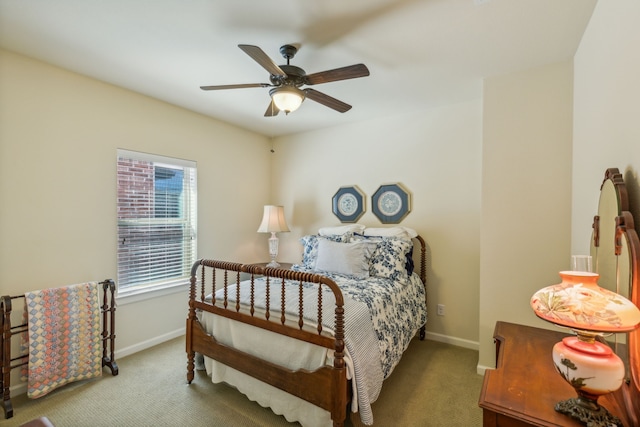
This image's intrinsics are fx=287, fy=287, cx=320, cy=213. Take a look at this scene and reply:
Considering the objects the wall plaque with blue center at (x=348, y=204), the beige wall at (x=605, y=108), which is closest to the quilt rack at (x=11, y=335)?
the wall plaque with blue center at (x=348, y=204)

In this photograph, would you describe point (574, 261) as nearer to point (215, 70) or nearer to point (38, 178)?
point (215, 70)

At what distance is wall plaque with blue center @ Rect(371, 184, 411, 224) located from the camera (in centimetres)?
328

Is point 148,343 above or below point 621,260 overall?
below

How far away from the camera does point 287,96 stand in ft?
6.12

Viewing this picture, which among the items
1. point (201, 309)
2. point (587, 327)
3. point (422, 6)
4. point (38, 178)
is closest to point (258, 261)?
point (201, 309)

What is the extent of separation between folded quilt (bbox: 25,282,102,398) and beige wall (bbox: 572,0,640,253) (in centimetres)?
336

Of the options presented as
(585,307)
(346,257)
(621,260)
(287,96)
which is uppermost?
(287,96)

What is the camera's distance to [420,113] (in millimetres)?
3188

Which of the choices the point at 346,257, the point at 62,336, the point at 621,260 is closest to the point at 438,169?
the point at 346,257

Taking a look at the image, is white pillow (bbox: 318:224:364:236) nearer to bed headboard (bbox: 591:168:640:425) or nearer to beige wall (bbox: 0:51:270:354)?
beige wall (bbox: 0:51:270:354)

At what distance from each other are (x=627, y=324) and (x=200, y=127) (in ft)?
12.1

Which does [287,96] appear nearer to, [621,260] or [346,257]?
[346,257]

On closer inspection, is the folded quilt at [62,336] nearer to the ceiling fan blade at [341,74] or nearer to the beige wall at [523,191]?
the ceiling fan blade at [341,74]

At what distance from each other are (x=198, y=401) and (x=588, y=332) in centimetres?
229
